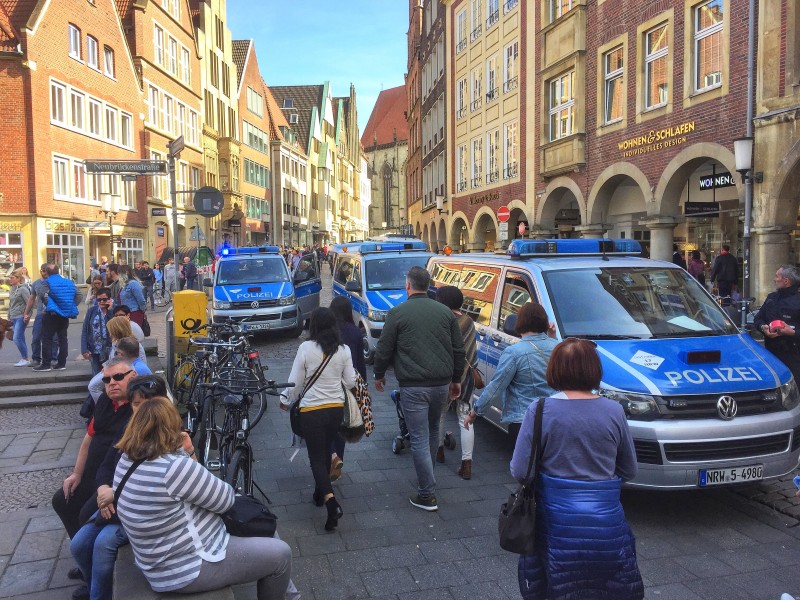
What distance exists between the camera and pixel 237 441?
5.34 metres

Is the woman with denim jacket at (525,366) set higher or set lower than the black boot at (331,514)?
higher

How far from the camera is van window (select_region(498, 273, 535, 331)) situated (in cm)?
675

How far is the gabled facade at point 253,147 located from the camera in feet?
175

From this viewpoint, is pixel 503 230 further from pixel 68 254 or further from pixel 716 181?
pixel 68 254

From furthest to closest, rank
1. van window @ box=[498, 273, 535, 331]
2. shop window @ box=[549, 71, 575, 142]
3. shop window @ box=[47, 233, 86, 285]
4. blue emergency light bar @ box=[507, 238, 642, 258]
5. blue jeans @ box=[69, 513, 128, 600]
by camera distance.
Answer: shop window @ box=[47, 233, 86, 285] < shop window @ box=[549, 71, 575, 142] < blue emergency light bar @ box=[507, 238, 642, 258] < van window @ box=[498, 273, 535, 331] < blue jeans @ box=[69, 513, 128, 600]

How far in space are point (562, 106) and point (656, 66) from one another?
16.8 ft

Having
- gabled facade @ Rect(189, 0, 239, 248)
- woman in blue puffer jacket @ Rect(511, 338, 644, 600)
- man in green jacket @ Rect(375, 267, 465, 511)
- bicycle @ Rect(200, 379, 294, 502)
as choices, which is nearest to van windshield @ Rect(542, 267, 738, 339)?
man in green jacket @ Rect(375, 267, 465, 511)

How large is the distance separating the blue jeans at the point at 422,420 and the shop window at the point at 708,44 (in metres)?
13.1

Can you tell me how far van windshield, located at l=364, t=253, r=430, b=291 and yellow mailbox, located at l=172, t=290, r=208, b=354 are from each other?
3803mm

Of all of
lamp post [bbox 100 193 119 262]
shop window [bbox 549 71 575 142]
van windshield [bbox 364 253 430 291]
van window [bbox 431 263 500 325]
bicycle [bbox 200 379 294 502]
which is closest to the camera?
bicycle [bbox 200 379 294 502]

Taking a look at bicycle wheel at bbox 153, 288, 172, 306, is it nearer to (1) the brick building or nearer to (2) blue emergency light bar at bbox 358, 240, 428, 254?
(1) the brick building

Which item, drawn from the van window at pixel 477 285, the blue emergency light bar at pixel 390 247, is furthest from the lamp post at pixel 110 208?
the van window at pixel 477 285

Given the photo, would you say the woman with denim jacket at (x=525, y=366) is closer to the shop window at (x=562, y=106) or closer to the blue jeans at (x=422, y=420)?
Result: the blue jeans at (x=422, y=420)

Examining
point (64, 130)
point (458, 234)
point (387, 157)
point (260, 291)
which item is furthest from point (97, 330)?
point (387, 157)
